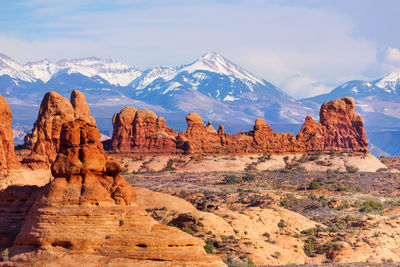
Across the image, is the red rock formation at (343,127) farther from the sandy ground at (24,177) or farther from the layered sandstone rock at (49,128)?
the sandy ground at (24,177)

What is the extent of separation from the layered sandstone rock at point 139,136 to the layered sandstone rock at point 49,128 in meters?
41.2

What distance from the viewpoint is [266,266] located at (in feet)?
136

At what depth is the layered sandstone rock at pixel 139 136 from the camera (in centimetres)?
12112

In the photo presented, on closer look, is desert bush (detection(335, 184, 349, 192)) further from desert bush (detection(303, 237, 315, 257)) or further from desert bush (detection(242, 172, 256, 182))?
desert bush (detection(303, 237, 315, 257))

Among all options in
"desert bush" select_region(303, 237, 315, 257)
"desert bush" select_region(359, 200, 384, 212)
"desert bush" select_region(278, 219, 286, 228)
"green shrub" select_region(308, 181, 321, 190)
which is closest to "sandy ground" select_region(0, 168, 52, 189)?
"desert bush" select_region(278, 219, 286, 228)

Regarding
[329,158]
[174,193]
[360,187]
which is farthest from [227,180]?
[329,158]

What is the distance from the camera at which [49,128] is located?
76875 millimetres

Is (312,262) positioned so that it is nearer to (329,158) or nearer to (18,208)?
(18,208)

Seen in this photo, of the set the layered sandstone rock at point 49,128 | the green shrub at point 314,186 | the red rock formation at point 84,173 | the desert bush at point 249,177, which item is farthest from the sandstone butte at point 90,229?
the desert bush at point 249,177

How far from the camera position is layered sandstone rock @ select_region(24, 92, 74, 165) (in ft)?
243

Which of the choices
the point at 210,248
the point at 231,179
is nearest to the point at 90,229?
the point at 210,248

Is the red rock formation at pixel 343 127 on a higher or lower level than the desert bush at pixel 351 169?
higher

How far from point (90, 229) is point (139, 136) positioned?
292 feet

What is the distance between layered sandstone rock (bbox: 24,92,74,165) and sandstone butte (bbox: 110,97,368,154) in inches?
1642
